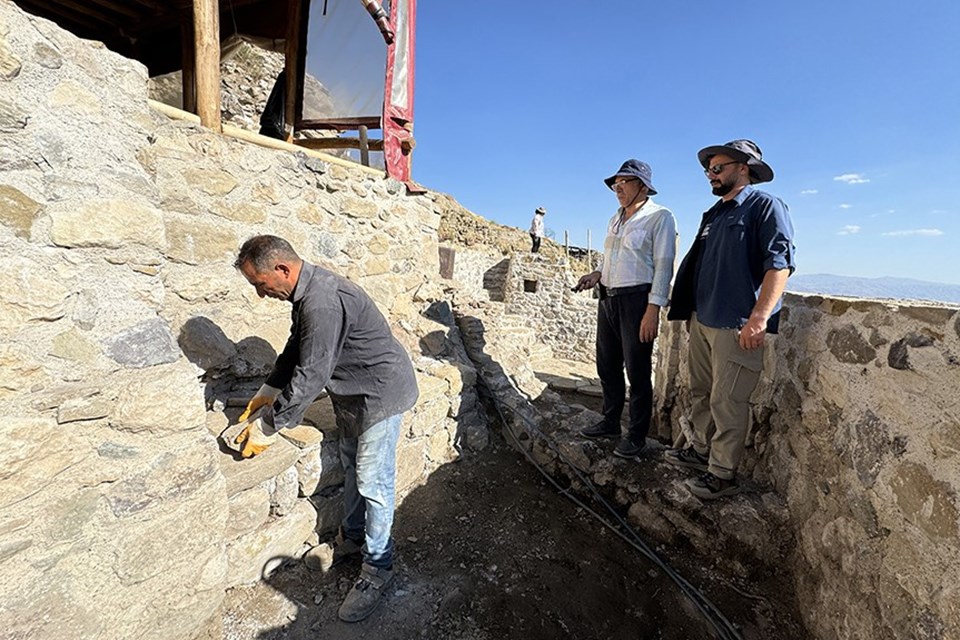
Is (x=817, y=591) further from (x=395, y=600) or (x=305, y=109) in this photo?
(x=305, y=109)

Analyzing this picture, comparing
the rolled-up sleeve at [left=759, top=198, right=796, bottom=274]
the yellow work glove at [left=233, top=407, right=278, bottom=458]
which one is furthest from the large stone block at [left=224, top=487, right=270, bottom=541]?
the rolled-up sleeve at [left=759, top=198, right=796, bottom=274]

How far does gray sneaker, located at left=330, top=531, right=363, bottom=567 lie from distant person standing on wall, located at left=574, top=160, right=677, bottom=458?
1816mm

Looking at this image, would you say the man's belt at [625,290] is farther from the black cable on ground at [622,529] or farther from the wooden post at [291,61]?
the wooden post at [291,61]

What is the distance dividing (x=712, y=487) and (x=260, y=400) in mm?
2586

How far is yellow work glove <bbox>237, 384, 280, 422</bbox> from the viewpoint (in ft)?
6.87

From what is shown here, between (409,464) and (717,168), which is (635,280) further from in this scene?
(409,464)

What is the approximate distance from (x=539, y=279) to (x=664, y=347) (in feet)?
27.9

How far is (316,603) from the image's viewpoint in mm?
1960

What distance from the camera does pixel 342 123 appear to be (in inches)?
161

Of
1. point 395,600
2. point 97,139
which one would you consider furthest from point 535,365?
point 97,139

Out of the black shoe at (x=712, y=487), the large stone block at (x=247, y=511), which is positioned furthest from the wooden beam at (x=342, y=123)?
the black shoe at (x=712, y=487)

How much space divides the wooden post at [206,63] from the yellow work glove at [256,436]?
1.80 m

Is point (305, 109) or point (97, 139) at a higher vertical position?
point (305, 109)

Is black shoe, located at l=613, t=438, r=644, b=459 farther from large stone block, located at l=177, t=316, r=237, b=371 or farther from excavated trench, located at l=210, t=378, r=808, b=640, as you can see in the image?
large stone block, located at l=177, t=316, r=237, b=371
